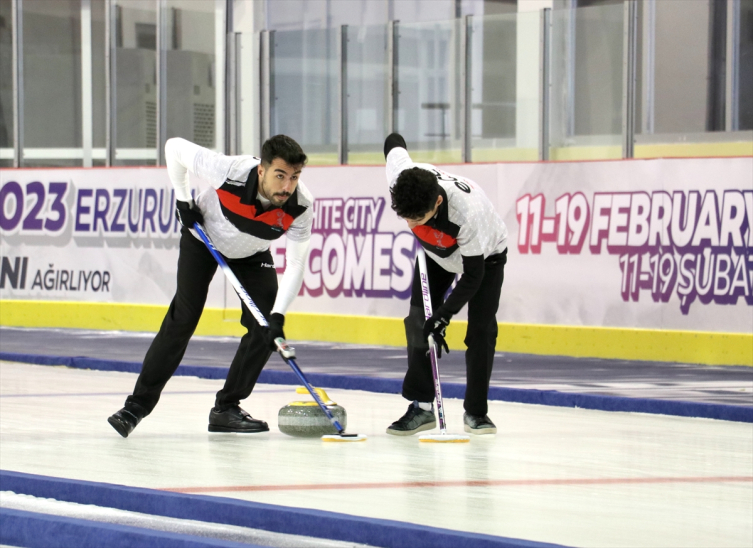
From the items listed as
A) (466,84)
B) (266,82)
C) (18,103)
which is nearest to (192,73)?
(266,82)

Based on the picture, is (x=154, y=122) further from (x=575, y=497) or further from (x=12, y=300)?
(x=575, y=497)

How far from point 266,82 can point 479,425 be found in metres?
9.12

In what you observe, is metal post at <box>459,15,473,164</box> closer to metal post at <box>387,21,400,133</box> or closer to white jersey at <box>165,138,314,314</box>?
metal post at <box>387,21,400,133</box>

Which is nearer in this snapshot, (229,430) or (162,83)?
(229,430)

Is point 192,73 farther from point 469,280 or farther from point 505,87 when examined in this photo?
point 469,280

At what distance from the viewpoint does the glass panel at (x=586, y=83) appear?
1315cm

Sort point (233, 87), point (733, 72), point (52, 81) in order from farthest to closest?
point (52, 81) < point (233, 87) < point (733, 72)

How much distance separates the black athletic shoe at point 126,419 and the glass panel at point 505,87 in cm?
731

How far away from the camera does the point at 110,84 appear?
17.2m

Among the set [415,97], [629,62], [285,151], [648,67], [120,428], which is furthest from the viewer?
[415,97]

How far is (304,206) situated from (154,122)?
34.6 feet

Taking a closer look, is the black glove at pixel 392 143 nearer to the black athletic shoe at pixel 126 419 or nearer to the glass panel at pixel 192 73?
the black athletic shoe at pixel 126 419

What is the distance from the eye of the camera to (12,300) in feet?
55.0

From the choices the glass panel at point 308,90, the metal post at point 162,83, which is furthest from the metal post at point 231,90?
the metal post at point 162,83
